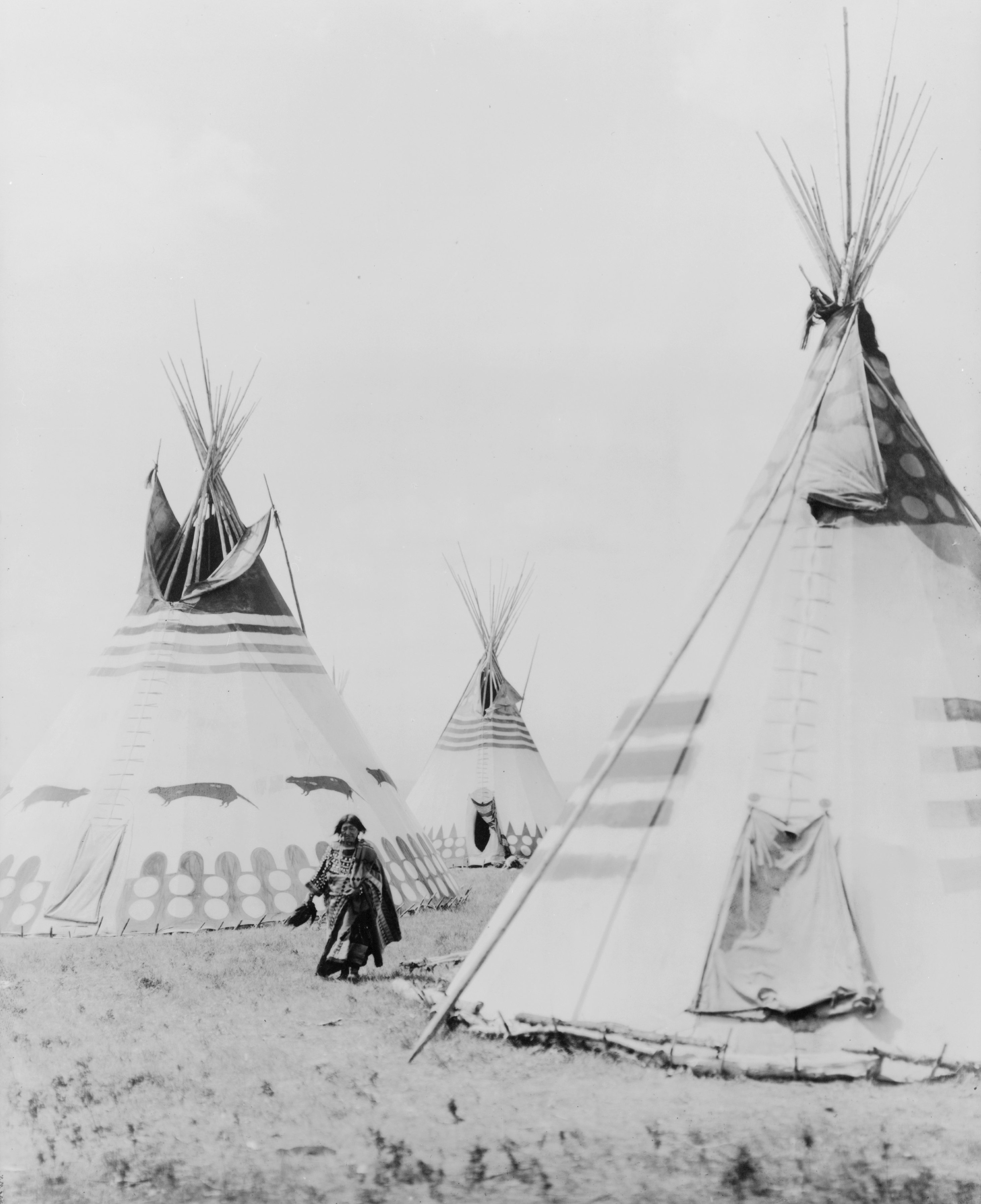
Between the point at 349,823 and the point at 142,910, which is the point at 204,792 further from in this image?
the point at 349,823

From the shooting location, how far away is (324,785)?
10656mm

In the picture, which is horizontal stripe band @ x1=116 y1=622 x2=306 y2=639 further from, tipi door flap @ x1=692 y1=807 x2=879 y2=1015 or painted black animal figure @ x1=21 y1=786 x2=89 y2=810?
tipi door flap @ x1=692 y1=807 x2=879 y2=1015

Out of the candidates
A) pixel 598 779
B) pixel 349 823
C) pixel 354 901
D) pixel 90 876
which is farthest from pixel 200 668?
pixel 598 779

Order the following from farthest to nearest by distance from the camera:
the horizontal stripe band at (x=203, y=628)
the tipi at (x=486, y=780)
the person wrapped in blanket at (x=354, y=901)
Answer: the tipi at (x=486, y=780), the horizontal stripe band at (x=203, y=628), the person wrapped in blanket at (x=354, y=901)

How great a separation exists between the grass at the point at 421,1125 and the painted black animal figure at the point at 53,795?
3481 millimetres

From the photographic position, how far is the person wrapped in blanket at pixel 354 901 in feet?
26.0

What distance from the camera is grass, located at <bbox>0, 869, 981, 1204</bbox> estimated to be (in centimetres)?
436

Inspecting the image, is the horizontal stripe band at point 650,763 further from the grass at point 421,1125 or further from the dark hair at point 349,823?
the dark hair at point 349,823

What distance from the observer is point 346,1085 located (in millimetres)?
5426

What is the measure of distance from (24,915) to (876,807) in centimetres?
670

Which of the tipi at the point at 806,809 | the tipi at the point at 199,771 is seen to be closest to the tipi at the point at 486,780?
the tipi at the point at 199,771

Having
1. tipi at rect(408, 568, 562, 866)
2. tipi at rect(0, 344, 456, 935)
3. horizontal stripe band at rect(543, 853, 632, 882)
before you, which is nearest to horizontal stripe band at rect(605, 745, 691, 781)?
horizontal stripe band at rect(543, 853, 632, 882)

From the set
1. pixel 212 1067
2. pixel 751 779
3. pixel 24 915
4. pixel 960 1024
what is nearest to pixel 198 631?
pixel 24 915

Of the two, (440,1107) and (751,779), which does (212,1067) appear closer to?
(440,1107)
